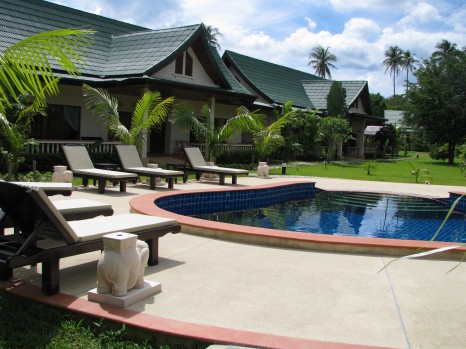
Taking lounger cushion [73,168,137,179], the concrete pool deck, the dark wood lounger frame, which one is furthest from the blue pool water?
the dark wood lounger frame

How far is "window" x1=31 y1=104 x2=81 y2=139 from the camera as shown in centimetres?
1958

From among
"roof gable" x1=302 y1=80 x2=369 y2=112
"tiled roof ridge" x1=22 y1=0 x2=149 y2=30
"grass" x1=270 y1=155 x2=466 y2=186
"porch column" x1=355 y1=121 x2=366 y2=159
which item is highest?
"tiled roof ridge" x1=22 y1=0 x2=149 y2=30

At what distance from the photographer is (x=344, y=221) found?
428 inches

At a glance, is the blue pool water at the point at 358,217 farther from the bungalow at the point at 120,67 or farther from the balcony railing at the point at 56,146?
the bungalow at the point at 120,67

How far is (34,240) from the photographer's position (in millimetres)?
4340

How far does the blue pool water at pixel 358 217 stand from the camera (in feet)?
32.3

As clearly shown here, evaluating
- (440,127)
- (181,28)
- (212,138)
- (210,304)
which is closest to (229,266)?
(210,304)

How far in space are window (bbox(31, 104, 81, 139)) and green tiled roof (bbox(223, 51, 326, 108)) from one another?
13.7 meters

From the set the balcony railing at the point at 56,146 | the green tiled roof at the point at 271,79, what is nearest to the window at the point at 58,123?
the balcony railing at the point at 56,146

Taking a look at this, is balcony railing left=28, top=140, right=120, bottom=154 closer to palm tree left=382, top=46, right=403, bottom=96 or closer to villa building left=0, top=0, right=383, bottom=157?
villa building left=0, top=0, right=383, bottom=157

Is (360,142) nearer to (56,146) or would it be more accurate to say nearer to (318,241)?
(56,146)

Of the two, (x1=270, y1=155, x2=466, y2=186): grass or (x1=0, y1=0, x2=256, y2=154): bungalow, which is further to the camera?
(x1=270, y1=155, x2=466, y2=186): grass

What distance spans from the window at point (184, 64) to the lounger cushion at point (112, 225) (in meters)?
17.4

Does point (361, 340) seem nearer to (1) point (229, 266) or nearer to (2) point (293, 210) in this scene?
(1) point (229, 266)
